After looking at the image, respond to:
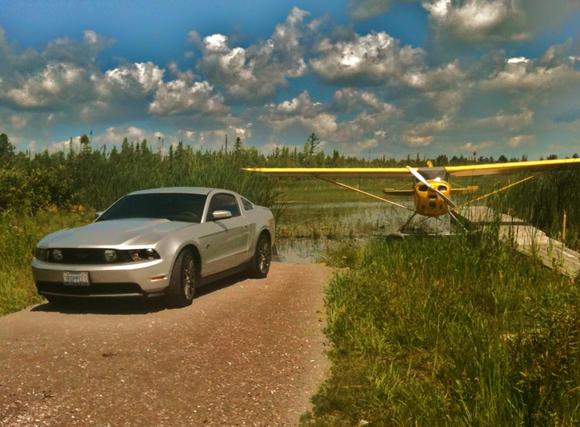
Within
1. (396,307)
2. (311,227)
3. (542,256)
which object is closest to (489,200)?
(542,256)

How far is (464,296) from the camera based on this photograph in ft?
28.0

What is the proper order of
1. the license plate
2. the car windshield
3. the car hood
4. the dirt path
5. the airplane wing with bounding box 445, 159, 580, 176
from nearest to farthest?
the dirt path
the license plate
the car hood
the car windshield
the airplane wing with bounding box 445, 159, 580, 176

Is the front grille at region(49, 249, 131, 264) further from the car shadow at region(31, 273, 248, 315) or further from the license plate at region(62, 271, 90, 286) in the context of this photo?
the car shadow at region(31, 273, 248, 315)

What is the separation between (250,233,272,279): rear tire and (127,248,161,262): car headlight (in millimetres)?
3192

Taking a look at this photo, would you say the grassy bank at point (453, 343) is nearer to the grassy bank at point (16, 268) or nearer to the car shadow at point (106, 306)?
the car shadow at point (106, 306)

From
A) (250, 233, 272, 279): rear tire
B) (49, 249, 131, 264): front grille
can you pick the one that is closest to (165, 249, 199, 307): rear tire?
(49, 249, 131, 264): front grille

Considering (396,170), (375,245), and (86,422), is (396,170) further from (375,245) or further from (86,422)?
(86,422)

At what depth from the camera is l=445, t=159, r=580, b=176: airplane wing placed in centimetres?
1962

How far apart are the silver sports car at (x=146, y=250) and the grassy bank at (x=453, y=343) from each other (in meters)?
1.93

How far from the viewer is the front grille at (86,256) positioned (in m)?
7.91

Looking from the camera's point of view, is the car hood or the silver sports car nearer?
the silver sports car

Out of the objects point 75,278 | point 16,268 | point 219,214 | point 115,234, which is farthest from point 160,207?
point 16,268

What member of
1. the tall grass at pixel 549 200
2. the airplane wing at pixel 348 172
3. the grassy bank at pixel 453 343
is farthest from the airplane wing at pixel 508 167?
the grassy bank at pixel 453 343

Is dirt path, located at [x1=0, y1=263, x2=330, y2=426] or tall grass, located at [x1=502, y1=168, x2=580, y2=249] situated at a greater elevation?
tall grass, located at [x1=502, y1=168, x2=580, y2=249]
